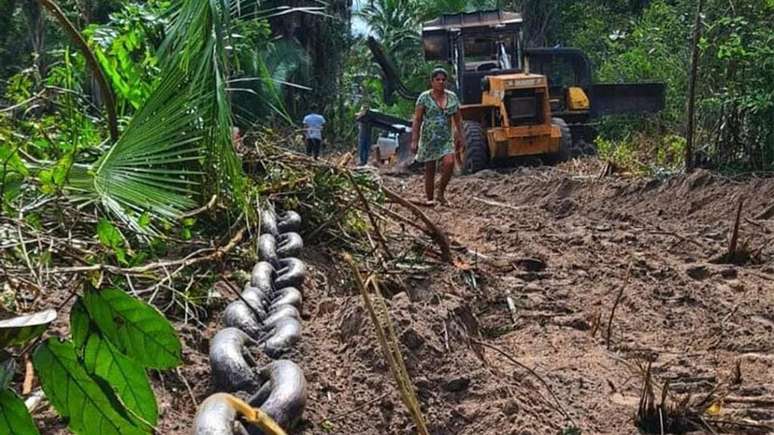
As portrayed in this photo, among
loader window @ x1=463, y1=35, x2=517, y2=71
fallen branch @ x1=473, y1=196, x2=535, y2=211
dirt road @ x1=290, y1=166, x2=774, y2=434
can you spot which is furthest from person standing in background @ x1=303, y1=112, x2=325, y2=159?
dirt road @ x1=290, y1=166, x2=774, y2=434

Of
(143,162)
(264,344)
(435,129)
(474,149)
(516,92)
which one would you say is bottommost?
(474,149)

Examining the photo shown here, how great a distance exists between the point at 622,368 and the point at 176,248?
6.97ft

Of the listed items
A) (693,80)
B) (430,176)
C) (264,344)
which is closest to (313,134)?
(430,176)

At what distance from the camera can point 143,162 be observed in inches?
150

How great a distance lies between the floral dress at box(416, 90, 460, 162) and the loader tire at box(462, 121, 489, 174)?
4171mm

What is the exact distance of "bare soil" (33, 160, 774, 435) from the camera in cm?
287

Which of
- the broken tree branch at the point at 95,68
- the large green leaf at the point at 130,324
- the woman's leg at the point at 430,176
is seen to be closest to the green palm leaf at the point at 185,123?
the broken tree branch at the point at 95,68

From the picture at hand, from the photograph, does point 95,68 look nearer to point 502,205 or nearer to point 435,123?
point 435,123

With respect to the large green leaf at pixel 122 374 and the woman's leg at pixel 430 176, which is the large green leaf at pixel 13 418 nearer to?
the large green leaf at pixel 122 374

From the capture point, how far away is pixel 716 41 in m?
10.7

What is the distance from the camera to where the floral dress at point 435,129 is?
8.65m

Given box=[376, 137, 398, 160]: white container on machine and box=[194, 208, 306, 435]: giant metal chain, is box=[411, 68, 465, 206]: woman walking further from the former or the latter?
box=[376, 137, 398, 160]: white container on machine

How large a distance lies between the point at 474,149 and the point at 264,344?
10139mm

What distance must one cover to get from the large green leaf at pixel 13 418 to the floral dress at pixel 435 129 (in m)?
7.97
